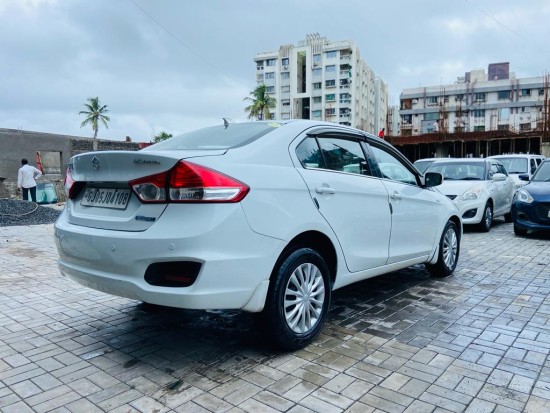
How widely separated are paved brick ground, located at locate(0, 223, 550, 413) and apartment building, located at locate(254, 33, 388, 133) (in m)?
70.9

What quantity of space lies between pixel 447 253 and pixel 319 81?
76.8 meters

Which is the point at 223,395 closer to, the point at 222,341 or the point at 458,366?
the point at 222,341

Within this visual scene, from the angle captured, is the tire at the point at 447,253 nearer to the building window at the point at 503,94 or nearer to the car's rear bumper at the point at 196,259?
the car's rear bumper at the point at 196,259

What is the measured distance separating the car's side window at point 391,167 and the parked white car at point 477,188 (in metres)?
4.99

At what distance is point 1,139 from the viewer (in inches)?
770

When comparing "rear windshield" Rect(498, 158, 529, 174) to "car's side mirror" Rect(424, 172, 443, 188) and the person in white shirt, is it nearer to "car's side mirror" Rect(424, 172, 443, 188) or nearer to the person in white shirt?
"car's side mirror" Rect(424, 172, 443, 188)

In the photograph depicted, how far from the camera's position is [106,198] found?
3062 mm

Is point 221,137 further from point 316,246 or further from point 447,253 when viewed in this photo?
point 447,253

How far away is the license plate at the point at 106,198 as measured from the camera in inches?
115

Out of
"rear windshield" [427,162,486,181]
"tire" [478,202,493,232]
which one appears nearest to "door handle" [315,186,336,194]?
"tire" [478,202,493,232]

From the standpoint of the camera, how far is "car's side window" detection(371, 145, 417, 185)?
4371 millimetres

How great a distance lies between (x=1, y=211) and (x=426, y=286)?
1119cm

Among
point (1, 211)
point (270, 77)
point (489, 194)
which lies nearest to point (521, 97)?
point (270, 77)

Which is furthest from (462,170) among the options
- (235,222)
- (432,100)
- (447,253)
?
(432,100)
